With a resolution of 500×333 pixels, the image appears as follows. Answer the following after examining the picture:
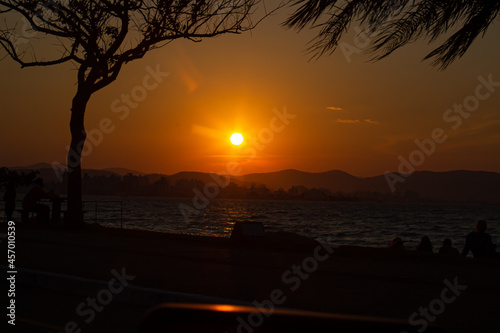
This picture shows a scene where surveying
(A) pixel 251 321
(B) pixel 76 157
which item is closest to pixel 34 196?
(B) pixel 76 157

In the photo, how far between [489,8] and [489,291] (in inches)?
213

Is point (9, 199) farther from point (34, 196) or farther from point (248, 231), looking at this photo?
point (248, 231)

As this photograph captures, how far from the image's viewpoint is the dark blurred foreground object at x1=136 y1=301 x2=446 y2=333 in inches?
62.2

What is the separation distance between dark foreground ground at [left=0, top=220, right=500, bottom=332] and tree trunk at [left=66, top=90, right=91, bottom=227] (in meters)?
5.28

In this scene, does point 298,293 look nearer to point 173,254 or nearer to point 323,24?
point 323,24

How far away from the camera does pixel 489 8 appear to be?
18.5 ft
